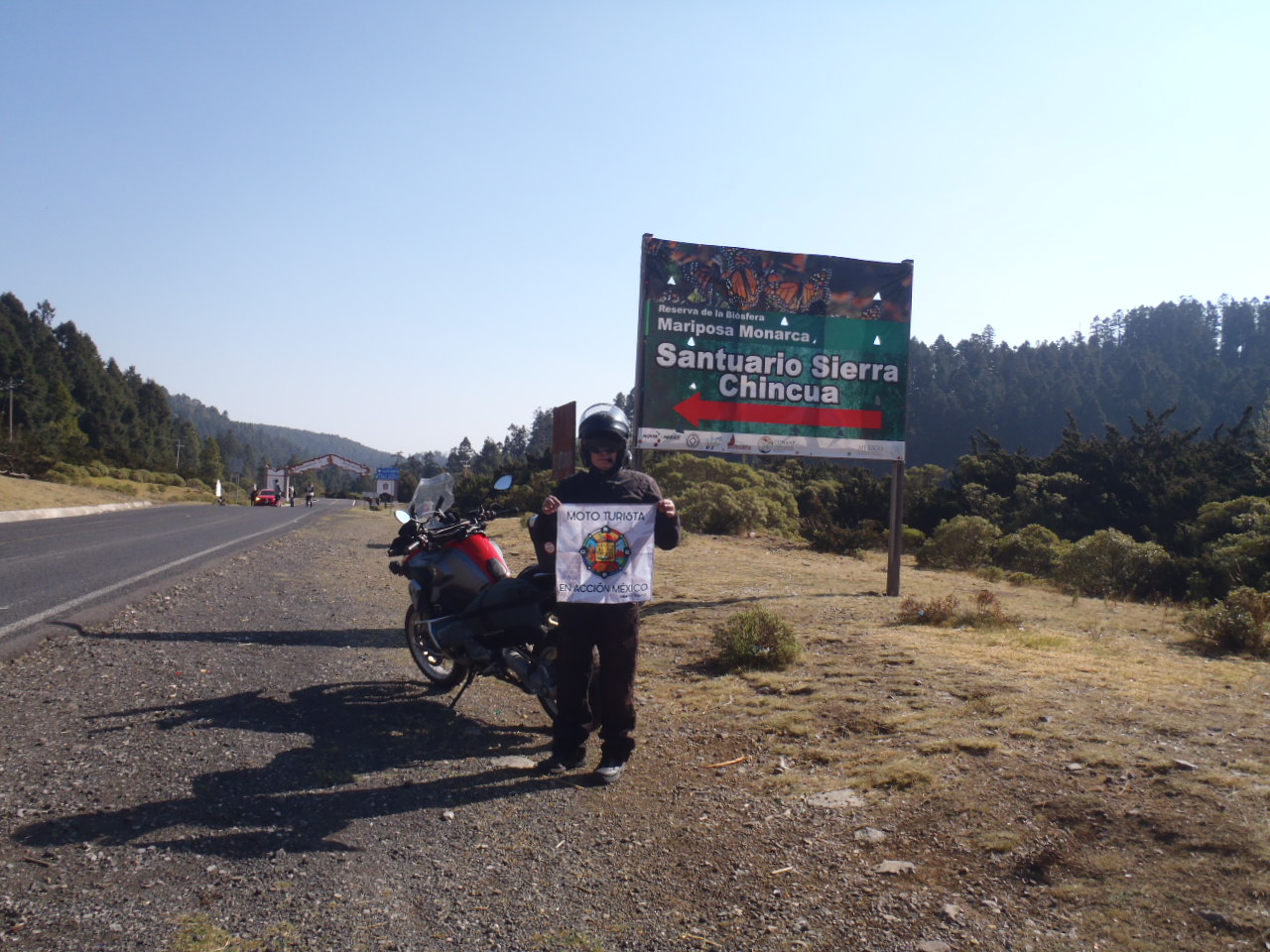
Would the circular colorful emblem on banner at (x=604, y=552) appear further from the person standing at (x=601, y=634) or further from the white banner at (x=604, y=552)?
the person standing at (x=601, y=634)

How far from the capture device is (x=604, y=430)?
16.0 feet

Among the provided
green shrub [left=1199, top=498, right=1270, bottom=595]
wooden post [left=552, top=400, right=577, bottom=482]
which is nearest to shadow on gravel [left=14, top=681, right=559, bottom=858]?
wooden post [left=552, top=400, right=577, bottom=482]

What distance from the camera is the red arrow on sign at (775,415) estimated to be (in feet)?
36.7

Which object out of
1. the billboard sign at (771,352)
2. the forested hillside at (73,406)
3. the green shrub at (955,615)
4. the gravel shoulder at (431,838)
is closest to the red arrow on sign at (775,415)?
the billboard sign at (771,352)

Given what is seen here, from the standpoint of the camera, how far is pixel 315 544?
65.8 ft

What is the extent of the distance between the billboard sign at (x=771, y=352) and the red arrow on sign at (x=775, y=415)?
1cm

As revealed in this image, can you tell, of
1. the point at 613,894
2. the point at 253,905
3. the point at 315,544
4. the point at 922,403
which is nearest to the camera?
the point at 253,905

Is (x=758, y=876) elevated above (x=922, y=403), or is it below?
below

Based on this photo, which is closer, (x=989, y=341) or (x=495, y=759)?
(x=495, y=759)

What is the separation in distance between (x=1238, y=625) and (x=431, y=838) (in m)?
6.59

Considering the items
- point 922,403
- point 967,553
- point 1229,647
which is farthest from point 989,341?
point 1229,647

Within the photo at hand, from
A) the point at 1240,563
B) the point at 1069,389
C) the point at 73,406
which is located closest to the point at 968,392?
the point at 1069,389

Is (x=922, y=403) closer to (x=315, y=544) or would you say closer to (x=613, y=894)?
(x=315, y=544)

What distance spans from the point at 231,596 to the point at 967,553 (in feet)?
40.2
